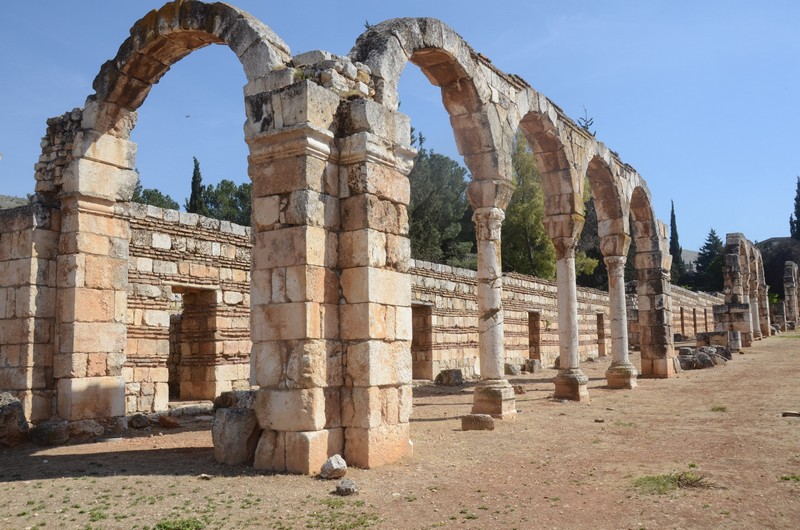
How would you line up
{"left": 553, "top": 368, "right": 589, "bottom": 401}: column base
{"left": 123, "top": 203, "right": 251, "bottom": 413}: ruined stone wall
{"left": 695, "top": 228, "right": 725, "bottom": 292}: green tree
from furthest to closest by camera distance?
{"left": 695, "top": 228, "right": 725, "bottom": 292}: green tree
{"left": 553, "top": 368, "right": 589, "bottom": 401}: column base
{"left": 123, "top": 203, "right": 251, "bottom": 413}: ruined stone wall

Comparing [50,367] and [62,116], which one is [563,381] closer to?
[50,367]

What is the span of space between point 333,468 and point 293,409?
638 millimetres

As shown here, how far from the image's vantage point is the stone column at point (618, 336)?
14.1m

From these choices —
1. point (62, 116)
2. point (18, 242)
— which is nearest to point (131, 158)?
point (62, 116)

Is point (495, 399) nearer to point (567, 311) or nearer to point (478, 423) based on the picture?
point (478, 423)

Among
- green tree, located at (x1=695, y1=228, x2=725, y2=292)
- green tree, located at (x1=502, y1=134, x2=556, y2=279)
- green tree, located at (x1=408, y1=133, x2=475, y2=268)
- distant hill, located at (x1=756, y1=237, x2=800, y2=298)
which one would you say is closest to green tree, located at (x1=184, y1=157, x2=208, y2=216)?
green tree, located at (x1=408, y1=133, x2=475, y2=268)

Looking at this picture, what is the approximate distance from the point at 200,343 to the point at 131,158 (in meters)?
3.67

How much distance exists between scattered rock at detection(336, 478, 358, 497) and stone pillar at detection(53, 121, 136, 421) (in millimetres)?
4683

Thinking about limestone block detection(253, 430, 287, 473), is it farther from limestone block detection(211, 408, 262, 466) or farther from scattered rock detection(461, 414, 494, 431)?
scattered rock detection(461, 414, 494, 431)

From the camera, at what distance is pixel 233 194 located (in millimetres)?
38375

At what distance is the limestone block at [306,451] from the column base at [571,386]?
698 centimetres

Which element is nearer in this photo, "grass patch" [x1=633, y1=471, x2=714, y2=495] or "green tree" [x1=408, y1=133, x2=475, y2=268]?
"grass patch" [x1=633, y1=471, x2=714, y2=495]

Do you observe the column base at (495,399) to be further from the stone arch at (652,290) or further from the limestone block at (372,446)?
the stone arch at (652,290)

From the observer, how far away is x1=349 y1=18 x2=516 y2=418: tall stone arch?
9.60 metres
